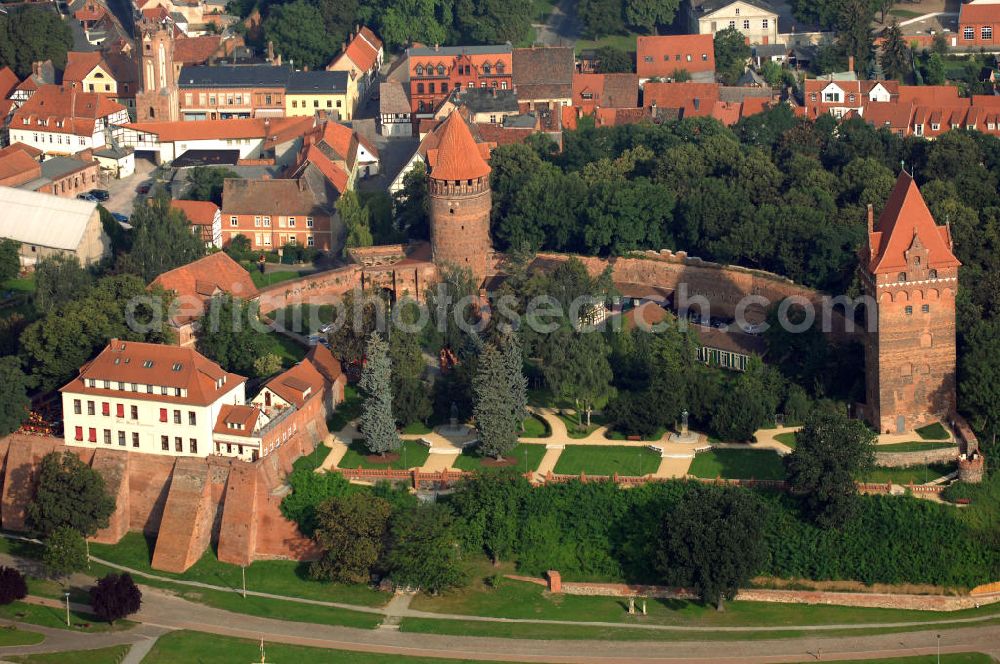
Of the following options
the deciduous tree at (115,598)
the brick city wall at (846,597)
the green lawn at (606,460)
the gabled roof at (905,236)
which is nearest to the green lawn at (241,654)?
the deciduous tree at (115,598)

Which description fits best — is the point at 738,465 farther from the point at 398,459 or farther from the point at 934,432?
the point at 398,459

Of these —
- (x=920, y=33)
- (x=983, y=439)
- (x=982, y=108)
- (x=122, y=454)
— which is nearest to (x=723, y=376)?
(x=983, y=439)

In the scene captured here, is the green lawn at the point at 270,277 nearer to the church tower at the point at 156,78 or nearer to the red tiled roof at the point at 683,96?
the church tower at the point at 156,78

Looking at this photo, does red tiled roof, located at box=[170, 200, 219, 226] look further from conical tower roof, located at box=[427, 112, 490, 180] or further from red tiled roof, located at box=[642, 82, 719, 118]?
red tiled roof, located at box=[642, 82, 719, 118]

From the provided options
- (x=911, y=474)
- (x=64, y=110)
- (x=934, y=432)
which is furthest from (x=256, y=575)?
(x=64, y=110)

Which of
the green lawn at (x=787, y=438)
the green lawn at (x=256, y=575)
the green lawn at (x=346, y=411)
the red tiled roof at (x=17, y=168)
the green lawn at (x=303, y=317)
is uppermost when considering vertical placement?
the red tiled roof at (x=17, y=168)

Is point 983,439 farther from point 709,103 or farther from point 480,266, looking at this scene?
point 709,103
